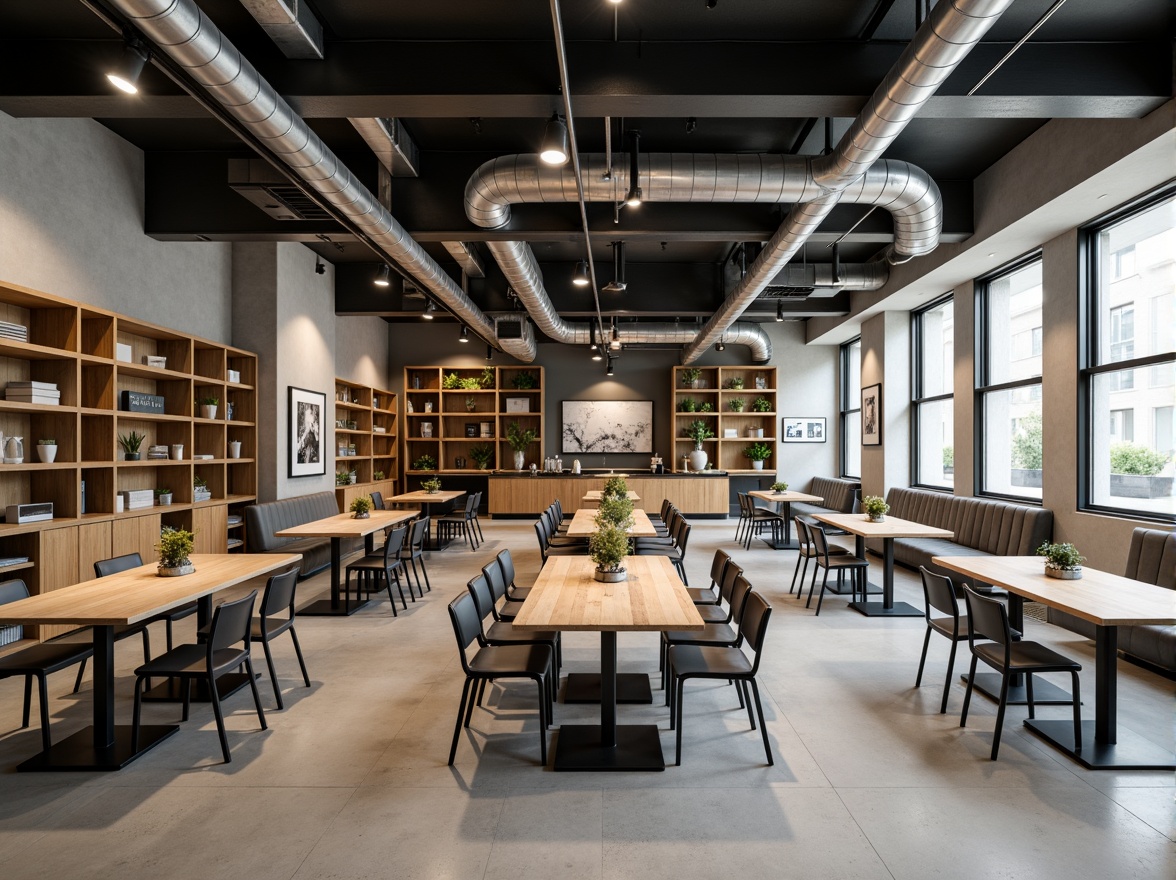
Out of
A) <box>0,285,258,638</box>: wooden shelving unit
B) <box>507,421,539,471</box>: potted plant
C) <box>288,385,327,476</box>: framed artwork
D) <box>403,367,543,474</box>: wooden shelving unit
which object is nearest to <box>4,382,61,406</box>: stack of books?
<box>0,285,258,638</box>: wooden shelving unit

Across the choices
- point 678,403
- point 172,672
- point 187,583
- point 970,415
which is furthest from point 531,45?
point 678,403

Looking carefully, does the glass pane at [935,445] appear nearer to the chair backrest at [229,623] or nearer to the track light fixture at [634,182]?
the track light fixture at [634,182]

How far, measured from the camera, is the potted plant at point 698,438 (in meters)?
12.9

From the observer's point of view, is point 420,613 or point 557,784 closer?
point 557,784

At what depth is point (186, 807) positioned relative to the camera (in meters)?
2.83

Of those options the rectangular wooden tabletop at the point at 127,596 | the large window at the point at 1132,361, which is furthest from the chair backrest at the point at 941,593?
the rectangular wooden tabletop at the point at 127,596

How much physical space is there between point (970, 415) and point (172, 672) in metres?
8.29

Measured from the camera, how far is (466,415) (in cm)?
1345

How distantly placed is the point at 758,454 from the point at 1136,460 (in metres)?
7.90

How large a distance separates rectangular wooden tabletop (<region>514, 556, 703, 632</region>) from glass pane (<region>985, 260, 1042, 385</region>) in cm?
523

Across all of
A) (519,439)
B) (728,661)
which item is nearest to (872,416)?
(519,439)

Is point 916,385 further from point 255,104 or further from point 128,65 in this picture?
point 128,65

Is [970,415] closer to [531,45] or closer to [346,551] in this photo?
[531,45]

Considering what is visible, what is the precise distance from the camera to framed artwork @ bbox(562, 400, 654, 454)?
1387cm
